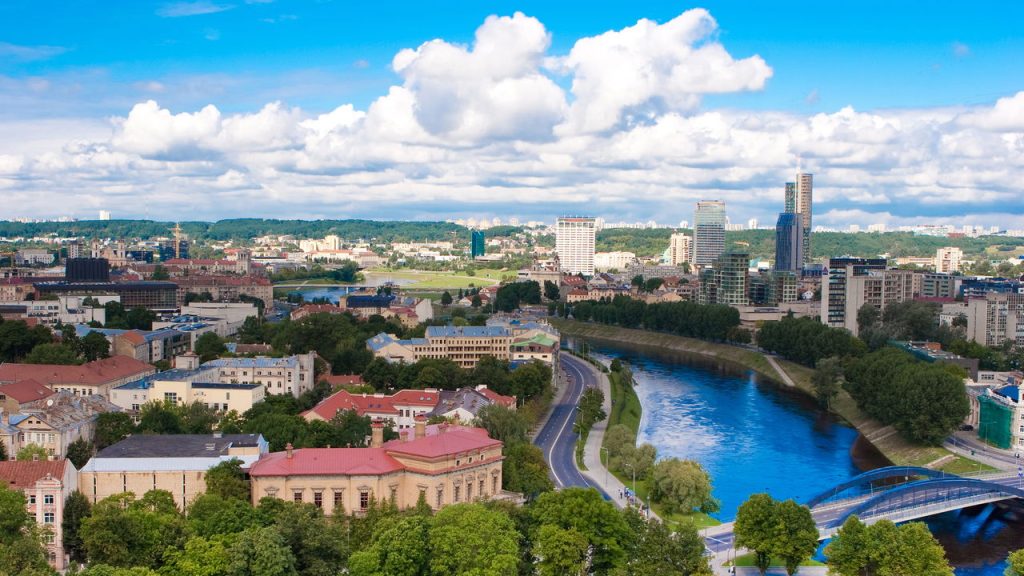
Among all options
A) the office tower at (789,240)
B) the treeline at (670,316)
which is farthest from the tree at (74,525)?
the office tower at (789,240)

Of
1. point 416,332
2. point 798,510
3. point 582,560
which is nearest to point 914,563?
point 798,510

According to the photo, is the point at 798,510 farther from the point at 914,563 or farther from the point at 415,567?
the point at 415,567

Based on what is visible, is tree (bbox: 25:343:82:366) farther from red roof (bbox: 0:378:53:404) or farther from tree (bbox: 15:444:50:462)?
tree (bbox: 15:444:50:462)

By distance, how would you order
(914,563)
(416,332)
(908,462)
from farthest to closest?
(416,332) < (908,462) < (914,563)

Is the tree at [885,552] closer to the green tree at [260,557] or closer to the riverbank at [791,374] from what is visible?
the green tree at [260,557]

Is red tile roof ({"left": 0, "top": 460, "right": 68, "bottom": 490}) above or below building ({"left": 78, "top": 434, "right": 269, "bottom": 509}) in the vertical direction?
above

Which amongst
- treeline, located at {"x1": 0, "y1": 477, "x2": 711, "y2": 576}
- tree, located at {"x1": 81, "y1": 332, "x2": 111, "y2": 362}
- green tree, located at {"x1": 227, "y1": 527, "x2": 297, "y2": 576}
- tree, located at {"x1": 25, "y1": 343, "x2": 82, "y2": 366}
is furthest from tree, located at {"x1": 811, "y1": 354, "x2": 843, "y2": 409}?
green tree, located at {"x1": 227, "y1": 527, "x2": 297, "y2": 576}
